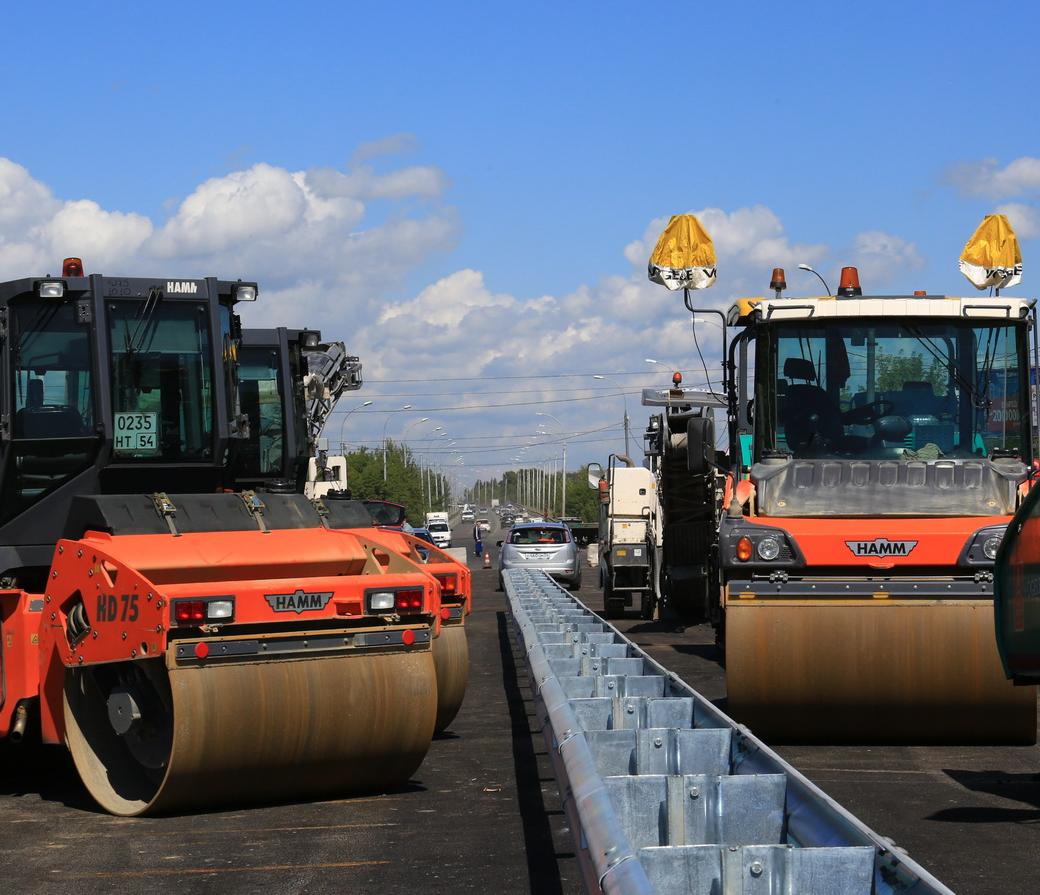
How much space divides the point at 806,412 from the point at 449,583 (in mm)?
3613

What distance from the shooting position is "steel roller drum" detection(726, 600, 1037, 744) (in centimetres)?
1080

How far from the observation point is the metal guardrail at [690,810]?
4328mm

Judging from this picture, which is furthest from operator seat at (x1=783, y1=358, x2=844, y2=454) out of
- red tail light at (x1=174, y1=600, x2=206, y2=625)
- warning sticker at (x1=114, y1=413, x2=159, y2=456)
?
red tail light at (x1=174, y1=600, x2=206, y2=625)

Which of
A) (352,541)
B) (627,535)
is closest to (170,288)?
(352,541)

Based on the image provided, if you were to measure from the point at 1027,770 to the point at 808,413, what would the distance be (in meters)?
3.74

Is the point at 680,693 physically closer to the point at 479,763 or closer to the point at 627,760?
the point at 627,760

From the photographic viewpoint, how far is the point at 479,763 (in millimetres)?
10633

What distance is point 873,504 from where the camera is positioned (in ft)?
39.3

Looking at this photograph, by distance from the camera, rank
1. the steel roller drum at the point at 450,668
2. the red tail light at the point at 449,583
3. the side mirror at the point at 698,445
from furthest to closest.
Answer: the side mirror at the point at 698,445, the steel roller drum at the point at 450,668, the red tail light at the point at 449,583

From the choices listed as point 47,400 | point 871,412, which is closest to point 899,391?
point 871,412

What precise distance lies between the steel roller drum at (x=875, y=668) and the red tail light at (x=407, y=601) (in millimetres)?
2782

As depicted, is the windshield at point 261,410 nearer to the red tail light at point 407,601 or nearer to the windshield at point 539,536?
the red tail light at point 407,601

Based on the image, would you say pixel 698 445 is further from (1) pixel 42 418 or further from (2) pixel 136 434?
(1) pixel 42 418

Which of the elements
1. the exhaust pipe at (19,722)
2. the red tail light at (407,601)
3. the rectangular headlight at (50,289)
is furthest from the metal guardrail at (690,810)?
the rectangular headlight at (50,289)
